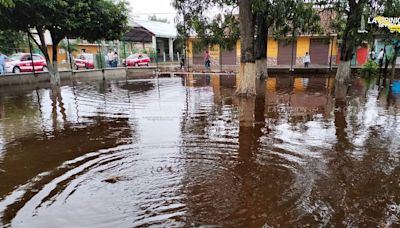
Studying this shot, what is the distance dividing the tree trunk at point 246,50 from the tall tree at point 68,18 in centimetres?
694

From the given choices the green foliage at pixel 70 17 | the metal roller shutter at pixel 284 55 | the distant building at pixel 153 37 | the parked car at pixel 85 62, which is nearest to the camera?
the green foliage at pixel 70 17

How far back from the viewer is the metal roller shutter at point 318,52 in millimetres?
30359

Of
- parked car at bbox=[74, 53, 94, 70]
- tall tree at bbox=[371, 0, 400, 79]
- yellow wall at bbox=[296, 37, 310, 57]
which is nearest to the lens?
tall tree at bbox=[371, 0, 400, 79]

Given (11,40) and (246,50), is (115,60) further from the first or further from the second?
→ (246,50)

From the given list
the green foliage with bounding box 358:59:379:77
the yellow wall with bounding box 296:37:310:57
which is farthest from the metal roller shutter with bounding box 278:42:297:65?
the green foliage with bounding box 358:59:379:77

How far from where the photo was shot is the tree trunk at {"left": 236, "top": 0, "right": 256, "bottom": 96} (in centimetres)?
1184

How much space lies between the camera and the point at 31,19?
1348cm

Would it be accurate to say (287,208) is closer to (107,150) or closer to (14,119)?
(107,150)

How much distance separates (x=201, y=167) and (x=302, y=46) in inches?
1107

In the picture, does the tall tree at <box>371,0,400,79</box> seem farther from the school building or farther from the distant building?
the distant building

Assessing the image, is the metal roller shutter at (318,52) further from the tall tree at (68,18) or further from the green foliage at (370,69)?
the tall tree at (68,18)

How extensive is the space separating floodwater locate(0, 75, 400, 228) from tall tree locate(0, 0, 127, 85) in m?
5.00

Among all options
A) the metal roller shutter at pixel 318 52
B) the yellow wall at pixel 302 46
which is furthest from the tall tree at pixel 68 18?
the metal roller shutter at pixel 318 52

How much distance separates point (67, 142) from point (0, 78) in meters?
12.5
